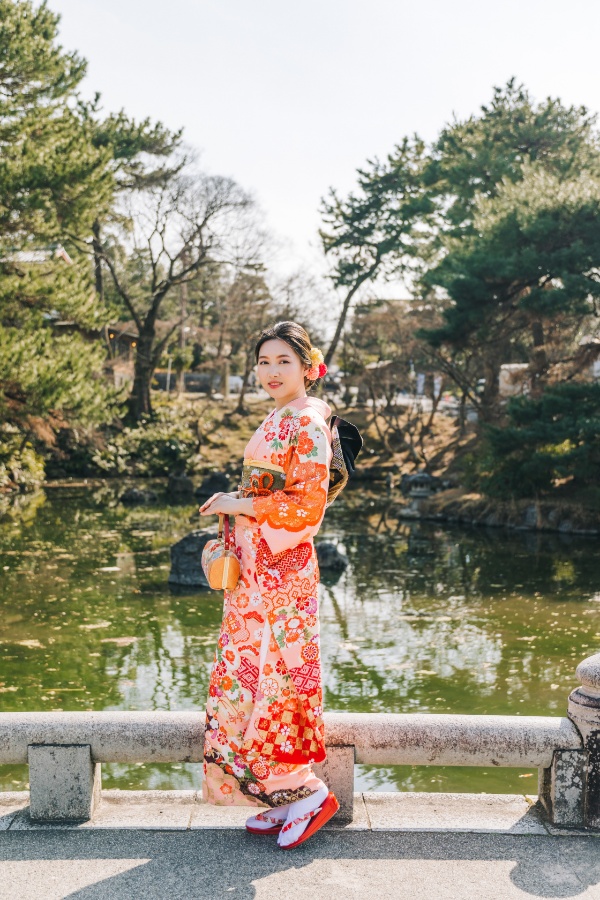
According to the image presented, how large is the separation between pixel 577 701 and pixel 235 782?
3.61 feet

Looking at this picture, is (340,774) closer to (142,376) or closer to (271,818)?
(271,818)

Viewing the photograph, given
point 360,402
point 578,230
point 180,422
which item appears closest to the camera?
point 578,230

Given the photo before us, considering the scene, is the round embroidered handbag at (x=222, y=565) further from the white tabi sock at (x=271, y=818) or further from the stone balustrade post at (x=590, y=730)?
the stone balustrade post at (x=590, y=730)

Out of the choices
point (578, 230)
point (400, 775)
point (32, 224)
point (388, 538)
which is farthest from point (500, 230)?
point (400, 775)

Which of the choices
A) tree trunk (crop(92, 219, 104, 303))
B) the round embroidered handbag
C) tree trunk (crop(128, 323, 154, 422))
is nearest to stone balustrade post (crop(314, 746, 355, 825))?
the round embroidered handbag

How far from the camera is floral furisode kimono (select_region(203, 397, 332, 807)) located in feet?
8.59

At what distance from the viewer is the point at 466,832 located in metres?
2.68

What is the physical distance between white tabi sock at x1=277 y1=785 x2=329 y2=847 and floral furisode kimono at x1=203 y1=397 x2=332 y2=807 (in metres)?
0.03

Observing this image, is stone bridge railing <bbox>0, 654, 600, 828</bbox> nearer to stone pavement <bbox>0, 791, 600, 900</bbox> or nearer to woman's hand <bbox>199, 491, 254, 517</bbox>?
stone pavement <bbox>0, 791, 600, 900</bbox>

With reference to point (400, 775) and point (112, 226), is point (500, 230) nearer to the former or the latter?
point (400, 775)

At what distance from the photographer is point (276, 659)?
2627 millimetres

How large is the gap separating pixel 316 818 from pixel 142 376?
23.6 meters

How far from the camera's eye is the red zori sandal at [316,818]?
2570 mm

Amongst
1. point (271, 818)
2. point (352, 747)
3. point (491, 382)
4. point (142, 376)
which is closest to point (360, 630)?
point (352, 747)
